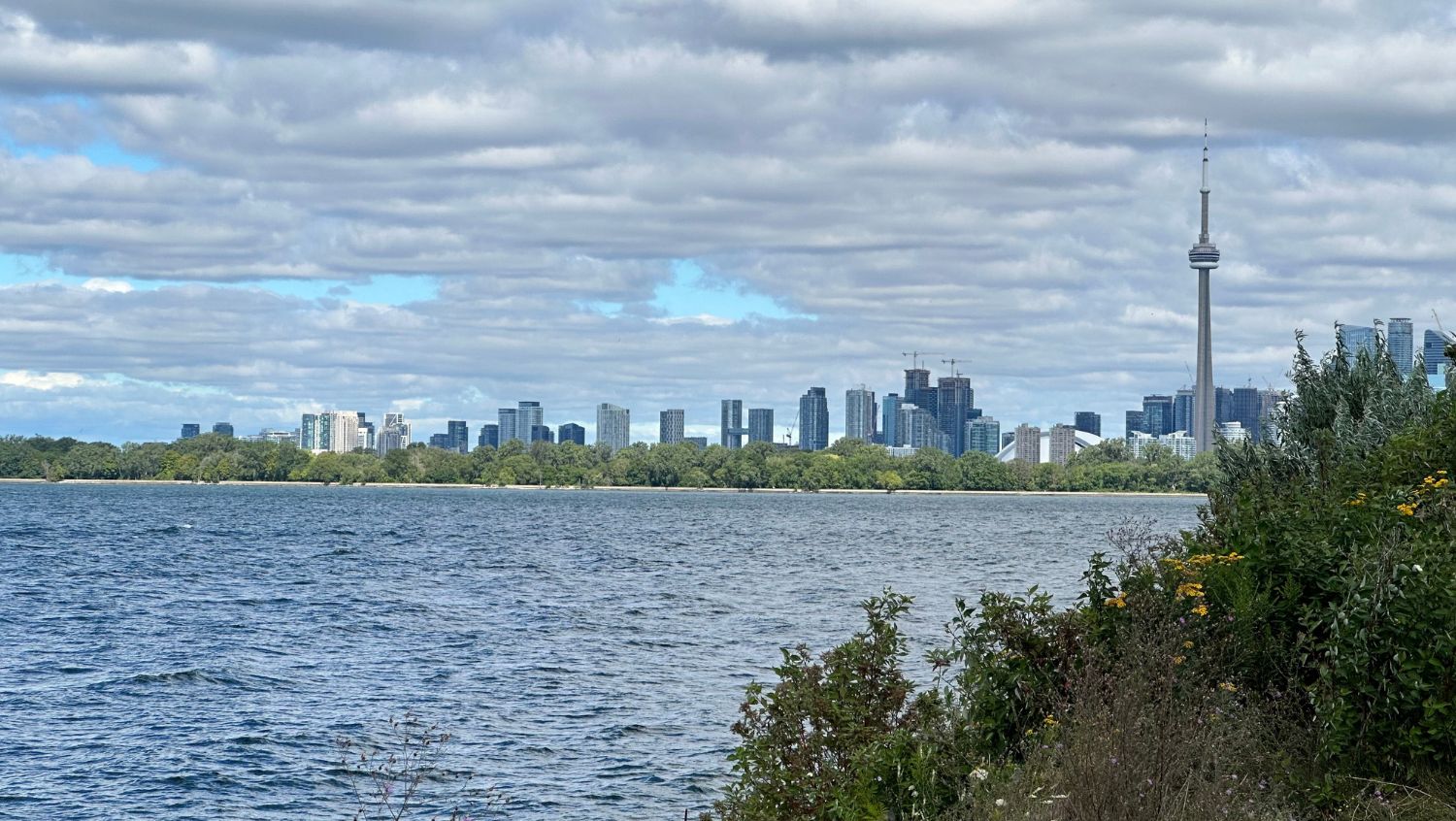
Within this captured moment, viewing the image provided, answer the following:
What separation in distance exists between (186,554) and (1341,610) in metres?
87.1

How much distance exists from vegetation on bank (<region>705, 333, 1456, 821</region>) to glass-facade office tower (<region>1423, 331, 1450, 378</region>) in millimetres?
3719

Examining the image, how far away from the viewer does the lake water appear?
974 inches

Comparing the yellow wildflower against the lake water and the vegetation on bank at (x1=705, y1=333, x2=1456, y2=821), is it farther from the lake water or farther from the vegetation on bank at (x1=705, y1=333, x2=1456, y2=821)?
the lake water

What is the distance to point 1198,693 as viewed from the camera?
12.2 meters

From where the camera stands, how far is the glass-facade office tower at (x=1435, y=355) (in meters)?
20.9

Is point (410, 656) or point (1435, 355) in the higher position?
point (1435, 355)

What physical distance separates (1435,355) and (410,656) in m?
26.6

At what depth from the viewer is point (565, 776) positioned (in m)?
24.9

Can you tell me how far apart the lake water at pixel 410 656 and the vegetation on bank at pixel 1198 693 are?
813 centimetres

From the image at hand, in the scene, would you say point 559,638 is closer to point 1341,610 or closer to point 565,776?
point 565,776

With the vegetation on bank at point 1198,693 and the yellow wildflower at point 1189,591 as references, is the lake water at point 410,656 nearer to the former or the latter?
the vegetation on bank at point 1198,693

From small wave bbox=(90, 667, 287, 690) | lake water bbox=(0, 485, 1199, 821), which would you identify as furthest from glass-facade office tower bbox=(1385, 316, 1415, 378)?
small wave bbox=(90, 667, 287, 690)

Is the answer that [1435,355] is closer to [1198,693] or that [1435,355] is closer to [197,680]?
[1198,693]

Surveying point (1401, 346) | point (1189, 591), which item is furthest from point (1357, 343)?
point (1189, 591)
